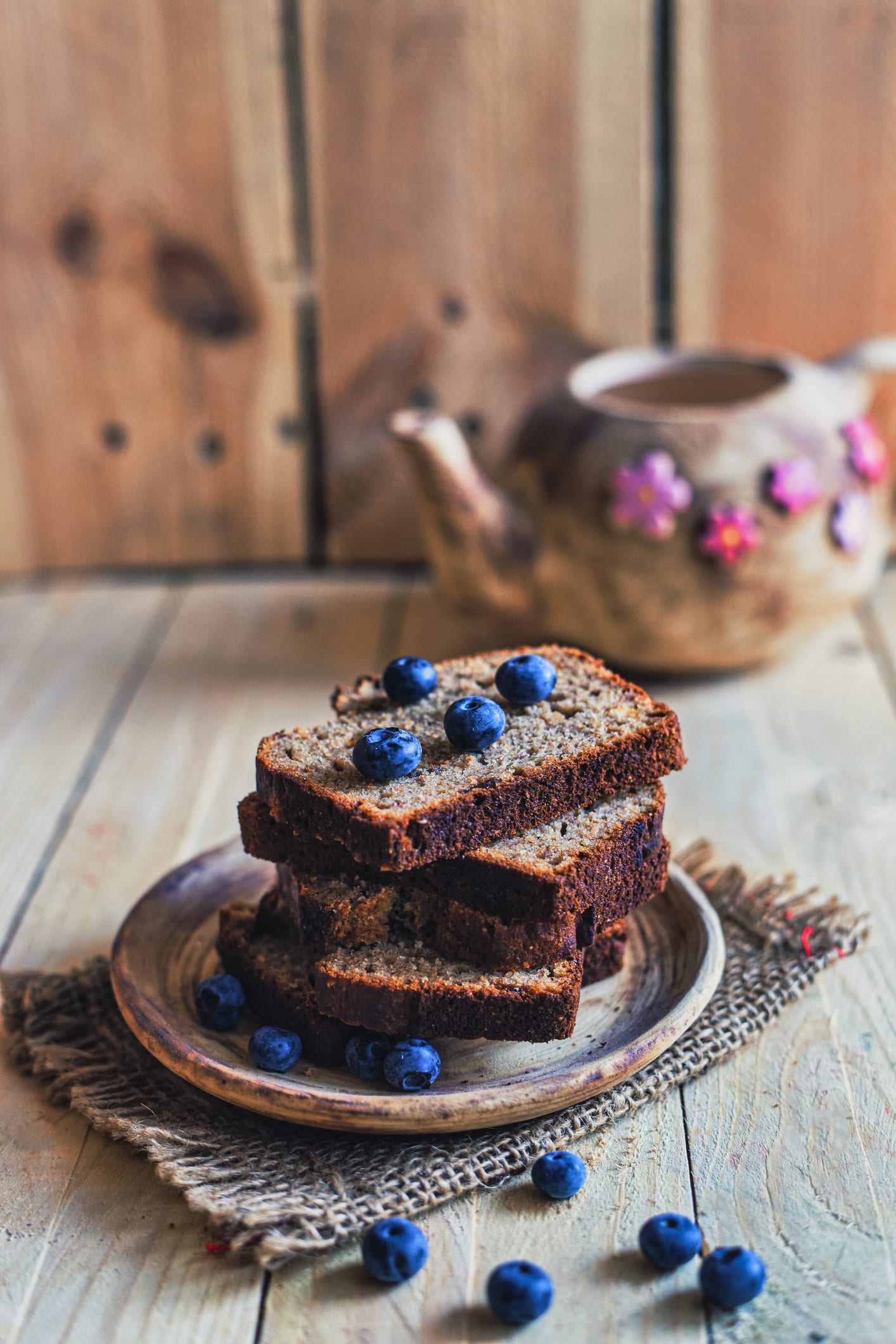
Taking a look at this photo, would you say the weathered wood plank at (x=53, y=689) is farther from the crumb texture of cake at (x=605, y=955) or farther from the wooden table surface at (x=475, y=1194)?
the crumb texture of cake at (x=605, y=955)

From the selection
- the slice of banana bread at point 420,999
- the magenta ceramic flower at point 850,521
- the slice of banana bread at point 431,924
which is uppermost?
the magenta ceramic flower at point 850,521

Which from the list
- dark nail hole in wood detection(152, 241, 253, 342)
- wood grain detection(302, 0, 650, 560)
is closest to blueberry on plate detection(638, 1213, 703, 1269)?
wood grain detection(302, 0, 650, 560)

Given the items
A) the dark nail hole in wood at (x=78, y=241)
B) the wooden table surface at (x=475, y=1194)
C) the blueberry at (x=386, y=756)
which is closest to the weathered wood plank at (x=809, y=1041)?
the wooden table surface at (x=475, y=1194)

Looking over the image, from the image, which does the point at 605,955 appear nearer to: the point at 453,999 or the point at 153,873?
the point at 453,999

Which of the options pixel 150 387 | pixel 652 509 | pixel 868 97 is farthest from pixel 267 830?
pixel 868 97

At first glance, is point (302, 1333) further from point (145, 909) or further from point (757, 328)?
point (757, 328)
